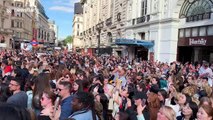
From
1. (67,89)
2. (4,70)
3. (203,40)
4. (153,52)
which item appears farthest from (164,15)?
(67,89)

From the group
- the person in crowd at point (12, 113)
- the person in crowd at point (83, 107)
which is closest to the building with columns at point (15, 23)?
the person in crowd at point (83, 107)

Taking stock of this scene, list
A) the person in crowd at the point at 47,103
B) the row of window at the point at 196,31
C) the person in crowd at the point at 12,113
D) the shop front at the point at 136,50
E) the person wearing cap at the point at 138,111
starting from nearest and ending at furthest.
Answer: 1. the person in crowd at the point at 12,113
2. the person in crowd at the point at 47,103
3. the person wearing cap at the point at 138,111
4. the row of window at the point at 196,31
5. the shop front at the point at 136,50

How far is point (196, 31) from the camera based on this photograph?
24109 millimetres

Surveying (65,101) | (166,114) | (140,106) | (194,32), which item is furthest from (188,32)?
(166,114)

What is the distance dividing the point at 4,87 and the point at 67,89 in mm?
1777

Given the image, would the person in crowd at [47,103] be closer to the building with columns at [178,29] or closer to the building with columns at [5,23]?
the building with columns at [178,29]

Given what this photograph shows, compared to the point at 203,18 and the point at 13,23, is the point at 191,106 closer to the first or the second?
the point at 203,18

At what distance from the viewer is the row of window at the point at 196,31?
73.9 feet

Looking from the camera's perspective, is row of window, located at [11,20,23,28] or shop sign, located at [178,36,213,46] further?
row of window, located at [11,20,23,28]

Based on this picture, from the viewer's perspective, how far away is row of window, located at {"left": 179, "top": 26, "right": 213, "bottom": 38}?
73.9 feet

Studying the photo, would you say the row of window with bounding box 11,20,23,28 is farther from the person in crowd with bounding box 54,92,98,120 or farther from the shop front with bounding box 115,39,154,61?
the person in crowd with bounding box 54,92,98,120

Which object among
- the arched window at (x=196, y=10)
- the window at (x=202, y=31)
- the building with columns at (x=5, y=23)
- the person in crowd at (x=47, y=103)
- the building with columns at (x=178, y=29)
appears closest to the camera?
the person in crowd at (x=47, y=103)

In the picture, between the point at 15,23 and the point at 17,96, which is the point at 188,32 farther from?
the point at 15,23

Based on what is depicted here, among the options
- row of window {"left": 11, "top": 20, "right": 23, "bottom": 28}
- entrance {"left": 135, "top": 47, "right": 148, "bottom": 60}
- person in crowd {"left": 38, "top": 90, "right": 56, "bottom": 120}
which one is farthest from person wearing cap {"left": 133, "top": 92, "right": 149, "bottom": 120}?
row of window {"left": 11, "top": 20, "right": 23, "bottom": 28}
